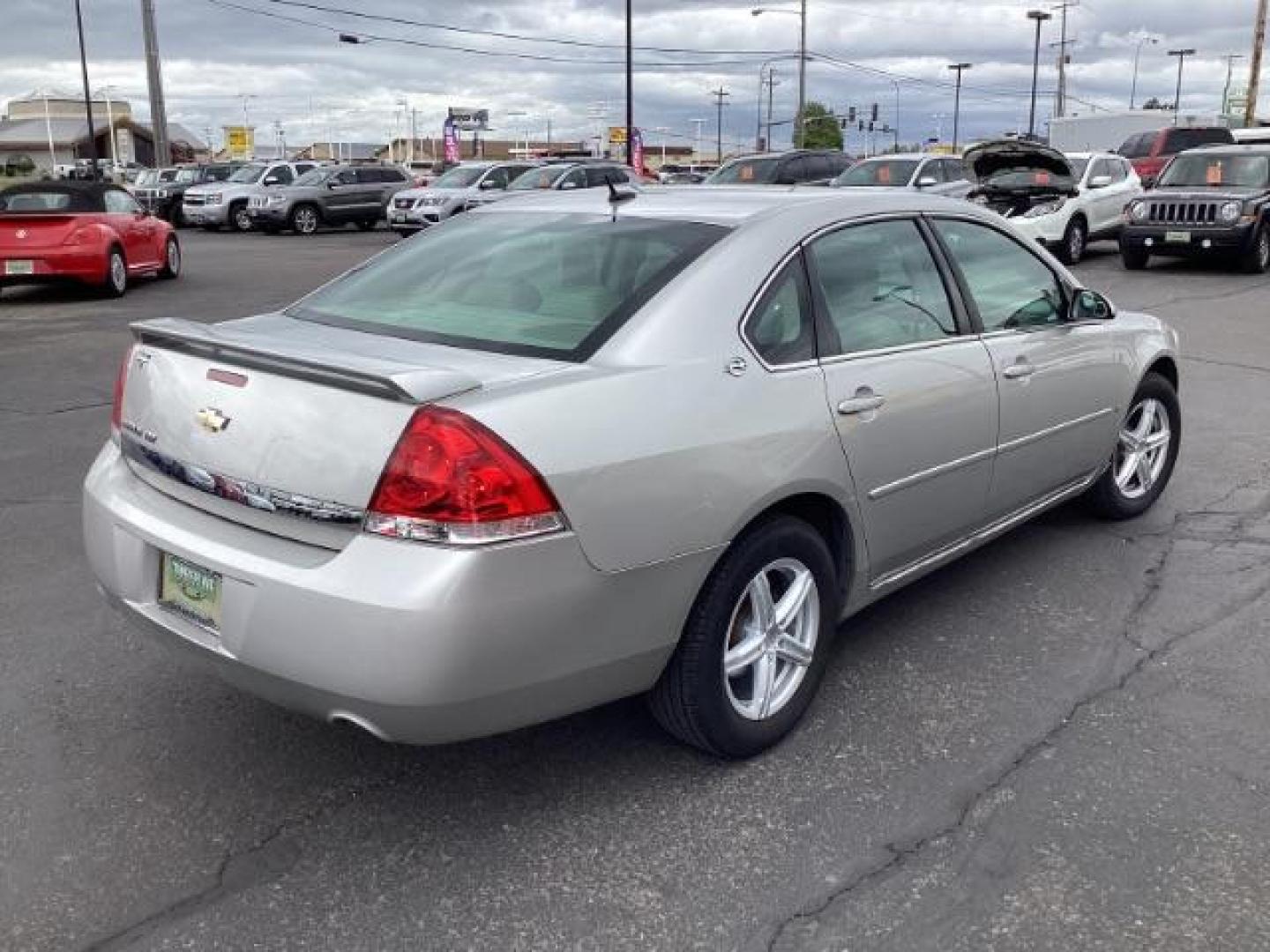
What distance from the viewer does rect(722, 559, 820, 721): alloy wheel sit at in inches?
129

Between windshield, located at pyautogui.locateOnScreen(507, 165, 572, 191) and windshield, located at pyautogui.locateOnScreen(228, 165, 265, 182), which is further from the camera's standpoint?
windshield, located at pyautogui.locateOnScreen(228, 165, 265, 182)

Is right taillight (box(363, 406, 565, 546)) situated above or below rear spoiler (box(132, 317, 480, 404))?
below

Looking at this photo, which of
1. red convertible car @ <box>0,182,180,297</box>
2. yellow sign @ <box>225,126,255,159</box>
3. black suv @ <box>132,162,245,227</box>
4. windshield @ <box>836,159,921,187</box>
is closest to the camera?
red convertible car @ <box>0,182,180,297</box>

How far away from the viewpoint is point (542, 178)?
81.6ft

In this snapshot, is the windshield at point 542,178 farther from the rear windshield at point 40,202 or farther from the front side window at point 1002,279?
the front side window at point 1002,279

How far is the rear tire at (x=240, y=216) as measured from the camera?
30469 millimetres

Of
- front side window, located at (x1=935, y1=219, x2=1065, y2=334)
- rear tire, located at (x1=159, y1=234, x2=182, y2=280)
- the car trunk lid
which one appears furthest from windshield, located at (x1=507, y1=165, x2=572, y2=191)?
the car trunk lid

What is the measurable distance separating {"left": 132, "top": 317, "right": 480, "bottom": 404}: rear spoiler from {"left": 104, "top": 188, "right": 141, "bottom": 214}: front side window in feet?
42.7

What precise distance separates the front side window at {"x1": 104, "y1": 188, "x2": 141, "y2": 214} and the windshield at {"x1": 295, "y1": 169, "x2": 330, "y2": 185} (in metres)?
15.7

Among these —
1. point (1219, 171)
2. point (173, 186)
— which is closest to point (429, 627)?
point (1219, 171)

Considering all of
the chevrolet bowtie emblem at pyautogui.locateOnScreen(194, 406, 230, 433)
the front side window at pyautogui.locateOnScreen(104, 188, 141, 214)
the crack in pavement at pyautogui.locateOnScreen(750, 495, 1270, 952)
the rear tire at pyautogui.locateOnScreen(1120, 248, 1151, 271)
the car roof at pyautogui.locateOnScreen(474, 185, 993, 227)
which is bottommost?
the crack in pavement at pyautogui.locateOnScreen(750, 495, 1270, 952)

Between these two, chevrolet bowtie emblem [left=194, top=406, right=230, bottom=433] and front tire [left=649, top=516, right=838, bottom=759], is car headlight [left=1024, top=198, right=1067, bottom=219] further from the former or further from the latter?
chevrolet bowtie emblem [left=194, top=406, right=230, bottom=433]

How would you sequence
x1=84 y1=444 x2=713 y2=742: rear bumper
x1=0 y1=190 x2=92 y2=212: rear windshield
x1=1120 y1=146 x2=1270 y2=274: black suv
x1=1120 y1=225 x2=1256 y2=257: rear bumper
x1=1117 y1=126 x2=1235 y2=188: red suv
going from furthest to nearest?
1. x1=1117 y1=126 x2=1235 y2=188: red suv
2. x1=1120 y1=146 x2=1270 y2=274: black suv
3. x1=1120 y1=225 x2=1256 y2=257: rear bumper
4. x1=0 y1=190 x2=92 y2=212: rear windshield
5. x1=84 y1=444 x2=713 y2=742: rear bumper

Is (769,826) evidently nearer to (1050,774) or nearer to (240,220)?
(1050,774)
